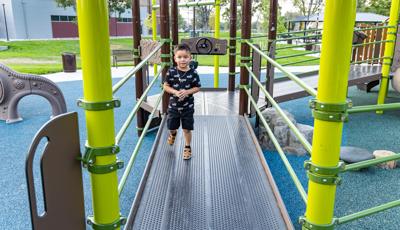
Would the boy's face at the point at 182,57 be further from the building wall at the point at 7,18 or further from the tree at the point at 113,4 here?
the building wall at the point at 7,18

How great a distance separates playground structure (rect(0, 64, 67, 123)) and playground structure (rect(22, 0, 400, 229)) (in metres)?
2.51

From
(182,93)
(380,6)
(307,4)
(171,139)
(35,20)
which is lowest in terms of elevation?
(171,139)

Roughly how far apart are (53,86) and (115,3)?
79.1 ft

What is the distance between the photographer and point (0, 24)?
1154 inches

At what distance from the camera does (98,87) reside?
1.43 meters

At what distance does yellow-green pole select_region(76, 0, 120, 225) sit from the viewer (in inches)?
53.6

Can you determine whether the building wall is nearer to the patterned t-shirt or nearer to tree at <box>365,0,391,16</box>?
tree at <box>365,0,391,16</box>

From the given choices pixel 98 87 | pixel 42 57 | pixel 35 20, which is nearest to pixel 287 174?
pixel 98 87

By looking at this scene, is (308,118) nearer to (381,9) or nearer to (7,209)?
(7,209)

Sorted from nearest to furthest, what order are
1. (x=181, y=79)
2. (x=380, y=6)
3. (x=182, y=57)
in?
(x=182, y=57) → (x=181, y=79) → (x=380, y=6)

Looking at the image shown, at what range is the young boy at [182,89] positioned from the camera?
3348 millimetres

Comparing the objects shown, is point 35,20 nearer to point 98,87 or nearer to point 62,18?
point 62,18

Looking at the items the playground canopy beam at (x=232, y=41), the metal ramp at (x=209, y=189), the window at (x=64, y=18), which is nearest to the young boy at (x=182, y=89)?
the metal ramp at (x=209, y=189)

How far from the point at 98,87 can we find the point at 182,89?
79.4 inches
